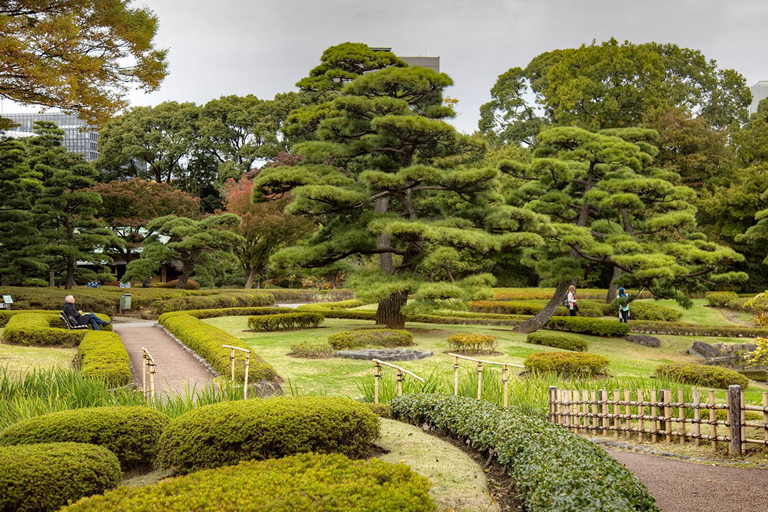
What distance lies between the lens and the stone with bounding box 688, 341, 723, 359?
1678 cm

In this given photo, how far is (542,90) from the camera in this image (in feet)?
148

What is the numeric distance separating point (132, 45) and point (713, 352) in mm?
18136

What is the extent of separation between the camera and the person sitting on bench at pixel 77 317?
1430 cm

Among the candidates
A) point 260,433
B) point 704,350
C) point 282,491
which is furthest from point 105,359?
point 704,350

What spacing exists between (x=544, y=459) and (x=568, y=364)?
7.56 meters

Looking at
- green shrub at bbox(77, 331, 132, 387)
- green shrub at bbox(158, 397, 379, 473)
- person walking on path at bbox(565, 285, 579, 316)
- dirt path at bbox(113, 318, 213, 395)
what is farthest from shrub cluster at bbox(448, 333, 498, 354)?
green shrub at bbox(158, 397, 379, 473)

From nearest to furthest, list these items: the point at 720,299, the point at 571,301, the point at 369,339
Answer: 1. the point at 369,339
2. the point at 571,301
3. the point at 720,299

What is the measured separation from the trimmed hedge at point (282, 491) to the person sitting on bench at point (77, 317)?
11550 mm

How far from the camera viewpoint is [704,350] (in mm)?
17094

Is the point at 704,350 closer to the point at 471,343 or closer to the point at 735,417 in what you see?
the point at 471,343

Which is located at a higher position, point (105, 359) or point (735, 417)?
point (105, 359)

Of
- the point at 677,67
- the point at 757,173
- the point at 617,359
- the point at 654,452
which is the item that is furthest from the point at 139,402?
the point at 677,67

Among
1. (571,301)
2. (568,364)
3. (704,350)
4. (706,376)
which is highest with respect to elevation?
(571,301)

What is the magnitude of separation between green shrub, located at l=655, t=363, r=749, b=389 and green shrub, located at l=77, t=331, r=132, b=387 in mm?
9225
